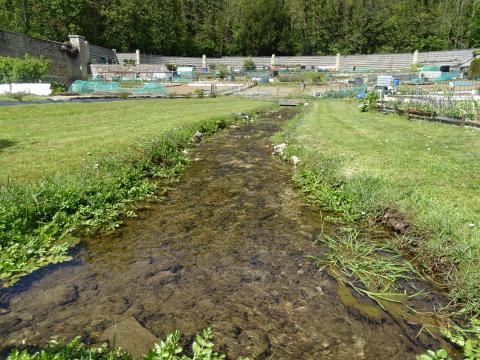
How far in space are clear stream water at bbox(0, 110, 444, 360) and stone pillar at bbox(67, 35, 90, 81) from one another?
196ft

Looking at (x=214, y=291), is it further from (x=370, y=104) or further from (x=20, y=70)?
(x=20, y=70)

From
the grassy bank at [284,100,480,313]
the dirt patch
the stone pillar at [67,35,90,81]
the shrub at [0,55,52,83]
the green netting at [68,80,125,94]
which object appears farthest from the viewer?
the stone pillar at [67,35,90,81]

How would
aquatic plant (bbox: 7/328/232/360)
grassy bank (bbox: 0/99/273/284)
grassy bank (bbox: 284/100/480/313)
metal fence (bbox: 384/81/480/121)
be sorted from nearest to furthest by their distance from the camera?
aquatic plant (bbox: 7/328/232/360) < grassy bank (bbox: 284/100/480/313) < grassy bank (bbox: 0/99/273/284) < metal fence (bbox: 384/81/480/121)

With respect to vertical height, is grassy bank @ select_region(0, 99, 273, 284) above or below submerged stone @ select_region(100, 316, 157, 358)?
above

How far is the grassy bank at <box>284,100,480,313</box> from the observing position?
496 cm

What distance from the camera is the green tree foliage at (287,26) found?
284ft

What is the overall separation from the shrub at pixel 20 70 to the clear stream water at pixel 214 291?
38745 mm

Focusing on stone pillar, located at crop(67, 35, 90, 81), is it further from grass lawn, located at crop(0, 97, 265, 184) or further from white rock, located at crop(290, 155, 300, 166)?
white rock, located at crop(290, 155, 300, 166)

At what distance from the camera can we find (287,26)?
104625 mm

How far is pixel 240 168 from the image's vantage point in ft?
36.1

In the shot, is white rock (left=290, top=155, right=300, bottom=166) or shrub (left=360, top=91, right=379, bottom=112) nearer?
white rock (left=290, top=155, right=300, bottom=166)

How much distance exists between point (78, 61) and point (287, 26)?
221ft

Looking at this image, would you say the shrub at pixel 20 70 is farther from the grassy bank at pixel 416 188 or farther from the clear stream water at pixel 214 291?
the clear stream water at pixel 214 291

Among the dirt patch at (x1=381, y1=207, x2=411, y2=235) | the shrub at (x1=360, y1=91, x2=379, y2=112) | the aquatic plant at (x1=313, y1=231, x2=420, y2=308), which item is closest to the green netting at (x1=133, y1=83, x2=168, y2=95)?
the shrub at (x1=360, y1=91, x2=379, y2=112)
